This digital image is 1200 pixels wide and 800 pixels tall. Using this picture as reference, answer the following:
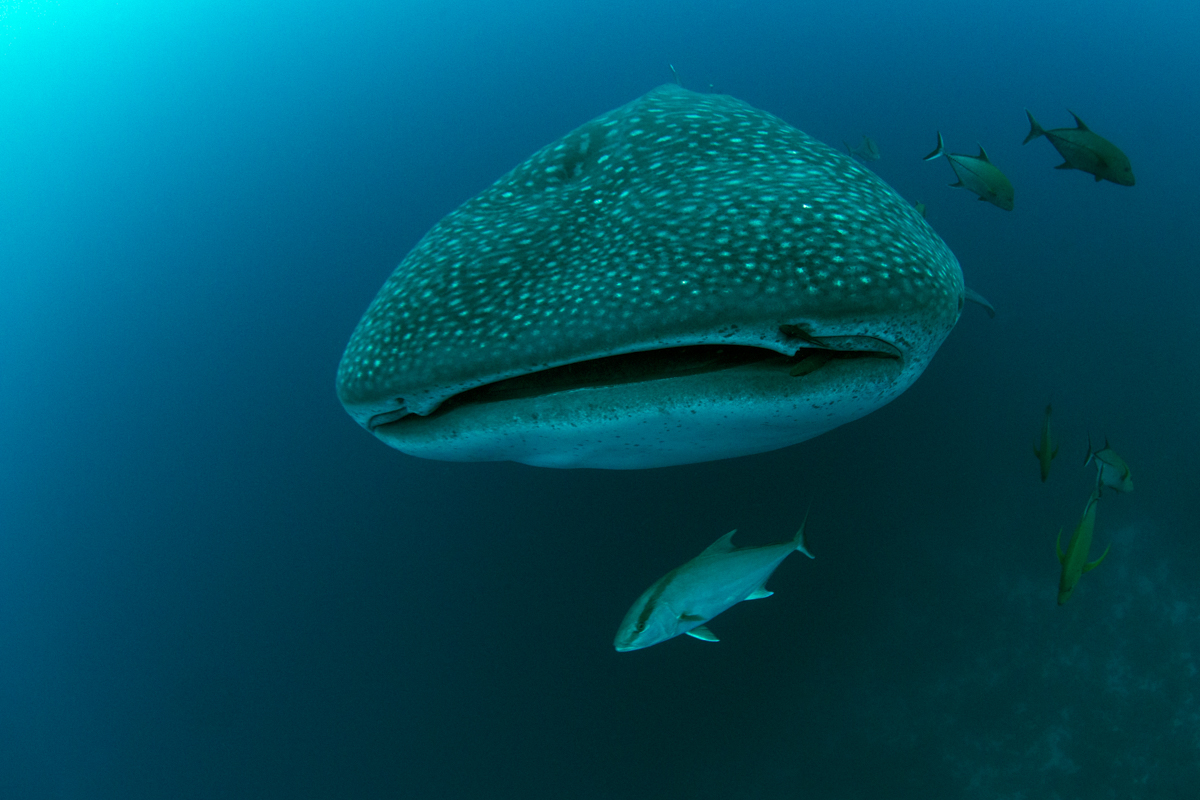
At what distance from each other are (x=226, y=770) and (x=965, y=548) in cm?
585

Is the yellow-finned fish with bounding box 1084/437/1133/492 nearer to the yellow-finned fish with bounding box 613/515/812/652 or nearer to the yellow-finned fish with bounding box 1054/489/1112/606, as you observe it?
the yellow-finned fish with bounding box 1054/489/1112/606

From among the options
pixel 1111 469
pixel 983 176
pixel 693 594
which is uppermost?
pixel 983 176

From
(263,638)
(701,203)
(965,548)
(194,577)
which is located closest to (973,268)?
(965,548)

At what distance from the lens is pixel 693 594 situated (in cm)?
216

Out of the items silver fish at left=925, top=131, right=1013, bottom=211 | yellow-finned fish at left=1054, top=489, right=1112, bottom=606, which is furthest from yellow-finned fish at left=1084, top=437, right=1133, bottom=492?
silver fish at left=925, top=131, right=1013, bottom=211

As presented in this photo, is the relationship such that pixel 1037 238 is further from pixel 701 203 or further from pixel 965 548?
pixel 701 203

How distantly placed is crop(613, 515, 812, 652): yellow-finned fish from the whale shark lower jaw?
0.63 m

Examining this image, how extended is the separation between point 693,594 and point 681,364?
1053mm

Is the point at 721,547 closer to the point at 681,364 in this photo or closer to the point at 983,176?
the point at 681,364

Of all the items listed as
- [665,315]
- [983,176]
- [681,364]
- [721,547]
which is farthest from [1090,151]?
[665,315]

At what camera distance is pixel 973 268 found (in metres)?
4.43

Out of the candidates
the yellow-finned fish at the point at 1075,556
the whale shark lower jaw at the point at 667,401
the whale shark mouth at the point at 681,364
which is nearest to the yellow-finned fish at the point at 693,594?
the whale shark lower jaw at the point at 667,401

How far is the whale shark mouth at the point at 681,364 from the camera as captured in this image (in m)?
1.50

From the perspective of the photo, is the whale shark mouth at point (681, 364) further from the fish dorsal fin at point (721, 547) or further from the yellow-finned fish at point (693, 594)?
the fish dorsal fin at point (721, 547)
